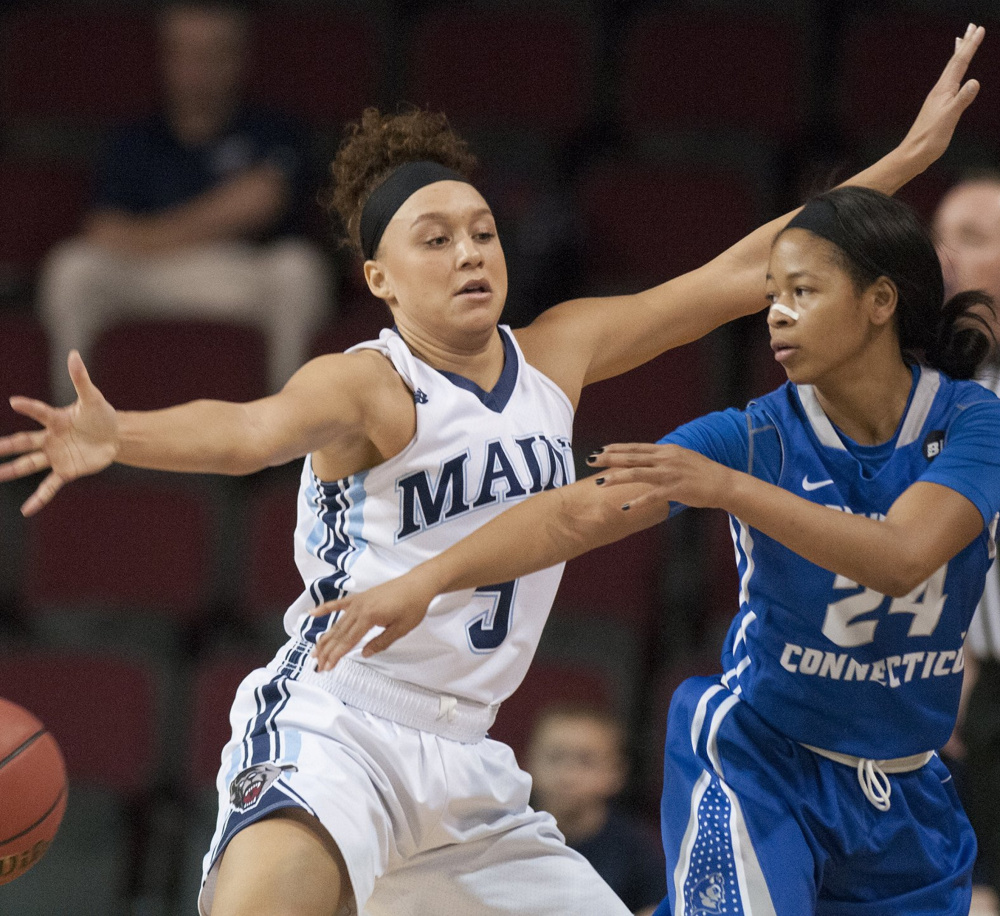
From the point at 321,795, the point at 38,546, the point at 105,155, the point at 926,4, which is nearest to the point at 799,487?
the point at 321,795

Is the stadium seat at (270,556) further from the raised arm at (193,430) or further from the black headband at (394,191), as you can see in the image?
the raised arm at (193,430)

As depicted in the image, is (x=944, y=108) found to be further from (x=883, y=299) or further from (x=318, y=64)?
(x=318, y=64)

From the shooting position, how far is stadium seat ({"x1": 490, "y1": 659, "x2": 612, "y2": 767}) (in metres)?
5.39

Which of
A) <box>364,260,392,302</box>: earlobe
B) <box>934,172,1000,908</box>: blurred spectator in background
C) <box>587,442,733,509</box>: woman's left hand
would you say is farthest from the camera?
<box>934,172,1000,908</box>: blurred spectator in background

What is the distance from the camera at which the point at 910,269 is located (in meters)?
2.98

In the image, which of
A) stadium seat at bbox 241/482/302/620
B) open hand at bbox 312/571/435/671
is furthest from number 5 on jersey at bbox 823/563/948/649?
stadium seat at bbox 241/482/302/620

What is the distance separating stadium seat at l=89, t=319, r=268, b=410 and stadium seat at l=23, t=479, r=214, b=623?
0.36 meters

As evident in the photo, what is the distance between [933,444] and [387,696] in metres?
1.18

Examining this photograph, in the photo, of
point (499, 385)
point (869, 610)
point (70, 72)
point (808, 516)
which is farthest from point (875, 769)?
point (70, 72)

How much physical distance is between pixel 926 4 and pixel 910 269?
4715 millimetres

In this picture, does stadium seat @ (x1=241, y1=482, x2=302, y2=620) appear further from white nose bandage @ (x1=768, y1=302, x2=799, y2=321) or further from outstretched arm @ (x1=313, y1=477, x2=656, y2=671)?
white nose bandage @ (x1=768, y1=302, x2=799, y2=321)

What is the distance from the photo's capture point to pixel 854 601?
292cm

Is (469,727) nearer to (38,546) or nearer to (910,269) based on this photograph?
(910,269)

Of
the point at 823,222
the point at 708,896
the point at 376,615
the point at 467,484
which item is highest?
the point at 823,222
